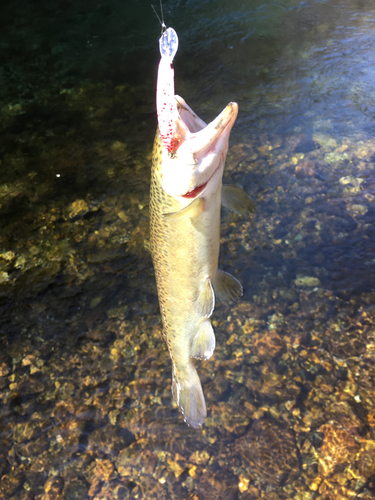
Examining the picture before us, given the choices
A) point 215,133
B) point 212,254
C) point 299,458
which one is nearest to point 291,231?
point 212,254

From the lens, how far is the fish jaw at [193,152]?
185 cm

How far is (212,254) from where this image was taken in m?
2.50

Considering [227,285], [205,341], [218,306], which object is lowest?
[218,306]

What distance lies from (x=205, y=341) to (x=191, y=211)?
1019 mm

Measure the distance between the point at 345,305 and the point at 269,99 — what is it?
12.0ft

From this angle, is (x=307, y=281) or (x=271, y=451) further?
(x=307, y=281)

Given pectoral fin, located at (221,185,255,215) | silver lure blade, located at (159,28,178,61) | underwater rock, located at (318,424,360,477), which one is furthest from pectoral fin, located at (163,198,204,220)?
underwater rock, located at (318,424,360,477)

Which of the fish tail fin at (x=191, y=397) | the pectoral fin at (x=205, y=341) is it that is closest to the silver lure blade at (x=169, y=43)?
the pectoral fin at (x=205, y=341)

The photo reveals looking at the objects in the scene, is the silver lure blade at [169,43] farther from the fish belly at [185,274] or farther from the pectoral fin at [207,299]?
the pectoral fin at [207,299]

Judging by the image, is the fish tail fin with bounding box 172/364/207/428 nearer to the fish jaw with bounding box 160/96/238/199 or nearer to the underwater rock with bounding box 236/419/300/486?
the underwater rock with bounding box 236/419/300/486

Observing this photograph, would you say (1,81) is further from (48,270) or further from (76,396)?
(76,396)

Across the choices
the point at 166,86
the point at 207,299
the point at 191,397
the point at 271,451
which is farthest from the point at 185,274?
the point at 271,451

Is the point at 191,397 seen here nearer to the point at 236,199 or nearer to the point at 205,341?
the point at 205,341

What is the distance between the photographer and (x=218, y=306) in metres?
3.70
